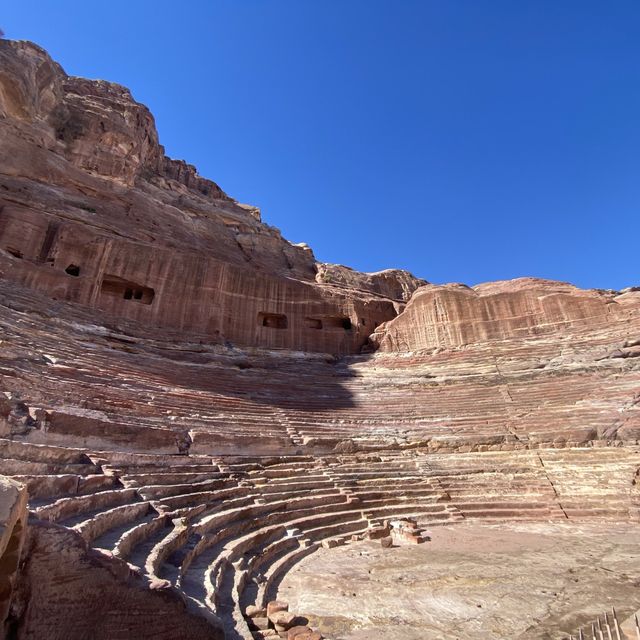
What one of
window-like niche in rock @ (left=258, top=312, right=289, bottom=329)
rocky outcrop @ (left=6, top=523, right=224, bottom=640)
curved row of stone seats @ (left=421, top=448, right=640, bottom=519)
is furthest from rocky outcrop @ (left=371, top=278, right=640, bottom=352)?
rocky outcrop @ (left=6, top=523, right=224, bottom=640)

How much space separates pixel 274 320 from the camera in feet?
70.4

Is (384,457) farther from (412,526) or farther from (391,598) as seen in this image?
(391,598)

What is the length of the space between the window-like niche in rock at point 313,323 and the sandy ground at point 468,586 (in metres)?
14.6

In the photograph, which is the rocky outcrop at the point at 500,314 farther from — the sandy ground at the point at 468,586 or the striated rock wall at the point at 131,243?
the sandy ground at the point at 468,586

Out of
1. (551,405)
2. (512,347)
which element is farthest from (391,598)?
(512,347)

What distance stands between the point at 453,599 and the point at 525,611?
727mm

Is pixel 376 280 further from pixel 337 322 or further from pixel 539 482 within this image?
pixel 539 482

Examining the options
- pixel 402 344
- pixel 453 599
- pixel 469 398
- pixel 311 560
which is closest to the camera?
pixel 453 599

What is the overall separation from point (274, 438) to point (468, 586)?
606 cm

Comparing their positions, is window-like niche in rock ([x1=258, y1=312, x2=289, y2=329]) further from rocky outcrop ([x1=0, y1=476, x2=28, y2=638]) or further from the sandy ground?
rocky outcrop ([x1=0, y1=476, x2=28, y2=638])

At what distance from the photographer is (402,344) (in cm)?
2017

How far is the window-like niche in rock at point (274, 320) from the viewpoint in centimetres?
2089

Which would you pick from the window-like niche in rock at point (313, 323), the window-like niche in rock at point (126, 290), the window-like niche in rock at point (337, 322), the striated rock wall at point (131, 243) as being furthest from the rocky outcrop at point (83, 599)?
the window-like niche in rock at point (337, 322)

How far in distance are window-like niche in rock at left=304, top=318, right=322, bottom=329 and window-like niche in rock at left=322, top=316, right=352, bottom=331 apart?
0.86 feet
